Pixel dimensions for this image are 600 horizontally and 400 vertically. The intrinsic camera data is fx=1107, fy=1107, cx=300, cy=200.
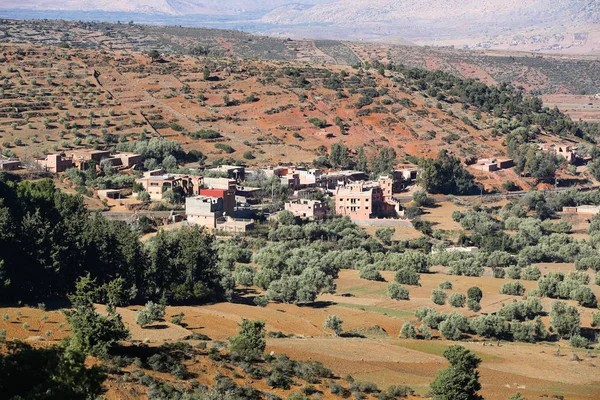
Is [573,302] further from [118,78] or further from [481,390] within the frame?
[118,78]

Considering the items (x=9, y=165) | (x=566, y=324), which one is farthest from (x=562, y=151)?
(x=566, y=324)

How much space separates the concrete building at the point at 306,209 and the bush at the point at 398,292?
67.3 ft

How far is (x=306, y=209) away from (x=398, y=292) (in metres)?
21.7

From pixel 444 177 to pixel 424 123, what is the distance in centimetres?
1707

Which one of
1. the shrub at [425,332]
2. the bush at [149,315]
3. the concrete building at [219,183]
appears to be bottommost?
the shrub at [425,332]

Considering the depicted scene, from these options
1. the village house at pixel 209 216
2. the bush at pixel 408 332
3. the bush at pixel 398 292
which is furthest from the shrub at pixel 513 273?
the bush at pixel 408 332

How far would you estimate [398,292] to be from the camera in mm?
50656

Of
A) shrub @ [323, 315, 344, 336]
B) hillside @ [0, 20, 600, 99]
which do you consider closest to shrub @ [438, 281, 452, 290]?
shrub @ [323, 315, 344, 336]

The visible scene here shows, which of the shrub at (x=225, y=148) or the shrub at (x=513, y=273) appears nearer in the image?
the shrub at (x=513, y=273)

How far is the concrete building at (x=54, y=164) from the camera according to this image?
72875mm

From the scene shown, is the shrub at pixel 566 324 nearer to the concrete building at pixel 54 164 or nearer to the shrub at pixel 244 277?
the shrub at pixel 244 277

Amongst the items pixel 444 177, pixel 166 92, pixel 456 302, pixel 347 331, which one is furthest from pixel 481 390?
pixel 166 92

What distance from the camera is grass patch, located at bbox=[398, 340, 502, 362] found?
3781 cm

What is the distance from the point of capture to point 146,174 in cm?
7525
